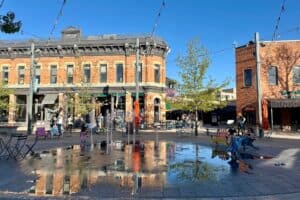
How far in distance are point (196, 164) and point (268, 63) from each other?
23064mm

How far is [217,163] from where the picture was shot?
11781 mm

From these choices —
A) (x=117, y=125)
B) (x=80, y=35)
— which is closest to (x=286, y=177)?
(x=117, y=125)

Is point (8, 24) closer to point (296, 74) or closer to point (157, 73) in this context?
point (296, 74)

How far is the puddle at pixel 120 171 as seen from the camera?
27.1 feet

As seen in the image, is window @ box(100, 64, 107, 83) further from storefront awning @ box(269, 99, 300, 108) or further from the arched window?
storefront awning @ box(269, 99, 300, 108)

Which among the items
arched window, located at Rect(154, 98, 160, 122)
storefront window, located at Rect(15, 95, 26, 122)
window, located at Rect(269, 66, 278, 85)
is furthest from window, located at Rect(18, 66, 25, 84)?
window, located at Rect(269, 66, 278, 85)

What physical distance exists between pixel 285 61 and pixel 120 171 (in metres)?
25.9

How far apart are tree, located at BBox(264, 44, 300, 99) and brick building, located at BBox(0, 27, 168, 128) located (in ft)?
41.6

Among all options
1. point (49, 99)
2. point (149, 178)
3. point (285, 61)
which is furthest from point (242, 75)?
point (149, 178)

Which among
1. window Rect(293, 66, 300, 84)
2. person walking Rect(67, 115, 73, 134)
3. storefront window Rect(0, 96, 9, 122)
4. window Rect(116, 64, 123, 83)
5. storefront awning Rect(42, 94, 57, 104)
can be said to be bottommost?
person walking Rect(67, 115, 73, 134)

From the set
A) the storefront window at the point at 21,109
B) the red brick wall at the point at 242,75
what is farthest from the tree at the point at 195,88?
the storefront window at the point at 21,109

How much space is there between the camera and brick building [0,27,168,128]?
3834 cm

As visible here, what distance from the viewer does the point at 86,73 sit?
1570 inches

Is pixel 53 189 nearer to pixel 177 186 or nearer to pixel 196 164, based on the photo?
pixel 177 186
